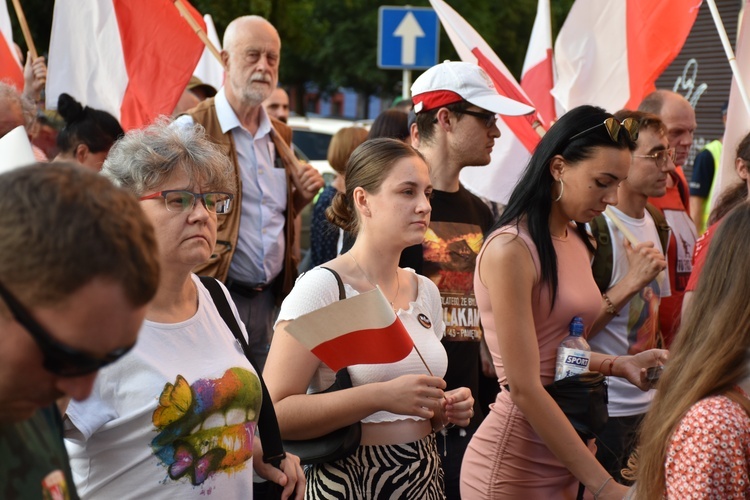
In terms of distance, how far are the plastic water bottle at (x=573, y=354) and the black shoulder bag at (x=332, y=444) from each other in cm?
75

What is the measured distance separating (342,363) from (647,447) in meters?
0.93

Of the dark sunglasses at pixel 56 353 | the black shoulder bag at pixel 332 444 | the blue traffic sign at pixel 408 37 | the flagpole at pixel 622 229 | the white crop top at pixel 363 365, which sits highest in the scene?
the dark sunglasses at pixel 56 353

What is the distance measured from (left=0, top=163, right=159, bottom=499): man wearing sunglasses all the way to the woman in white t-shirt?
1724 mm

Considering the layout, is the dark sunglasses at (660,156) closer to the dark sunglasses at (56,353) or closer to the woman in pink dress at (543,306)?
the woman in pink dress at (543,306)

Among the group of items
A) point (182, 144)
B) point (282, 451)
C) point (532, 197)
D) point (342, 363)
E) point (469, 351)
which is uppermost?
point (182, 144)

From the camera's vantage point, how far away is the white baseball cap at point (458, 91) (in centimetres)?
477

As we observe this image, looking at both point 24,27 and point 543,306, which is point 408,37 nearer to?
point 24,27

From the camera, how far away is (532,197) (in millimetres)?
3666

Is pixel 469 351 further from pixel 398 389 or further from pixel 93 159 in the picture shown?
pixel 93 159

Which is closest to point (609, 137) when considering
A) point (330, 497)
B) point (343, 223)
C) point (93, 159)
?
point (343, 223)

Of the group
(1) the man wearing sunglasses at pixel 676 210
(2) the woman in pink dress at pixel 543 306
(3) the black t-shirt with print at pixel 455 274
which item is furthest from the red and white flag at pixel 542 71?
(2) the woman in pink dress at pixel 543 306

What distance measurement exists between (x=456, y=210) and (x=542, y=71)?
9.93 feet

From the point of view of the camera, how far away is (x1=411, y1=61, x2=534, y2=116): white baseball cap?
4.77 meters

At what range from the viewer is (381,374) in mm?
3381
